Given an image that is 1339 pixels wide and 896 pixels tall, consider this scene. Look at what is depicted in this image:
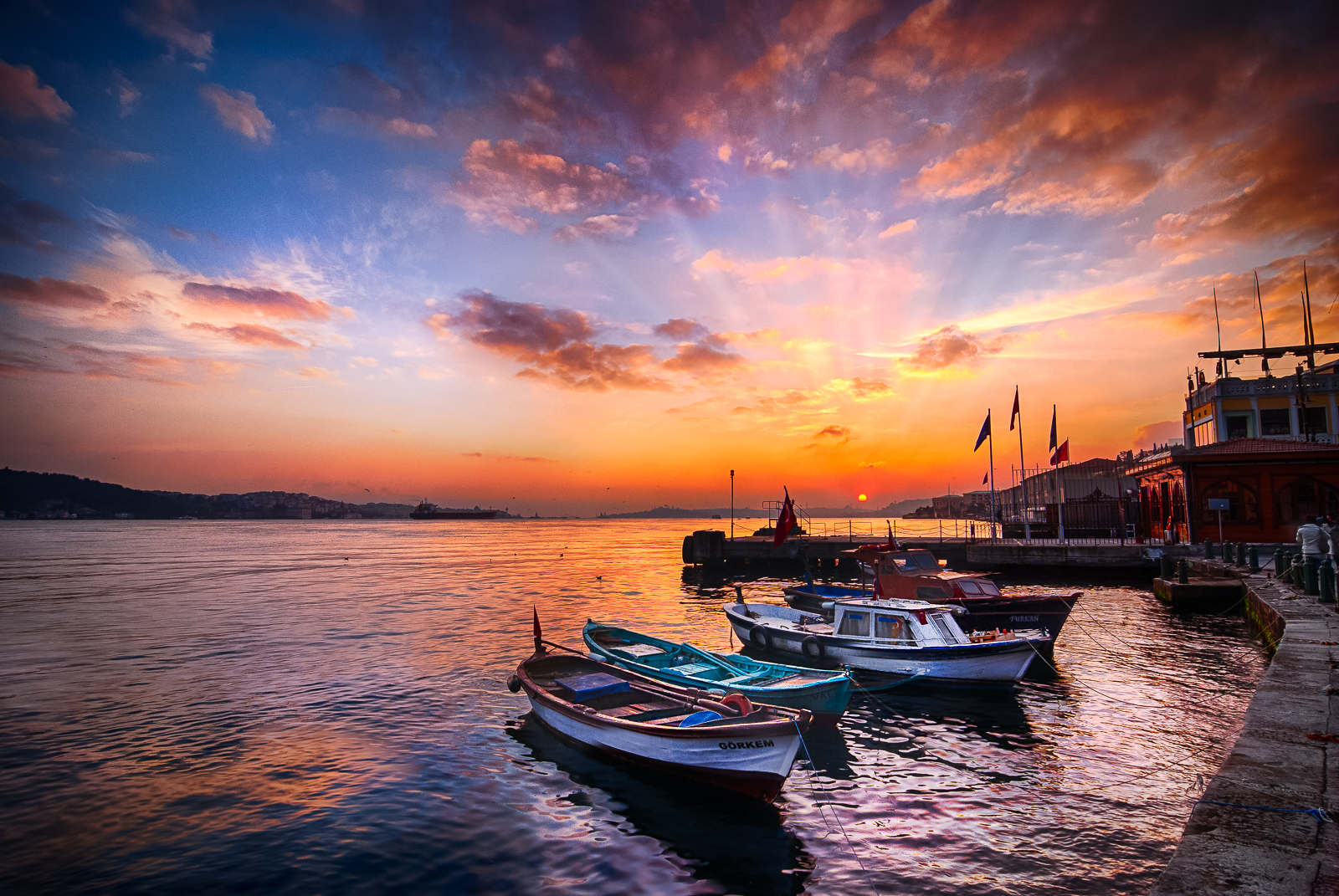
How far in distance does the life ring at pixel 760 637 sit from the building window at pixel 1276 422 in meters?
58.2

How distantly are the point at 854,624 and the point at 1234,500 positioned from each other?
3716cm

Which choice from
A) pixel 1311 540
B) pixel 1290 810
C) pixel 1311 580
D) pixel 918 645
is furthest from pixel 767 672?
pixel 1311 540

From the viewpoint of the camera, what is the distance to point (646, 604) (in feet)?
147

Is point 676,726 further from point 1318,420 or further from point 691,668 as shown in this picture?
point 1318,420

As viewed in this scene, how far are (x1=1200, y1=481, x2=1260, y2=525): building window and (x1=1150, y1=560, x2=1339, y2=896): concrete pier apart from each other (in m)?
36.0

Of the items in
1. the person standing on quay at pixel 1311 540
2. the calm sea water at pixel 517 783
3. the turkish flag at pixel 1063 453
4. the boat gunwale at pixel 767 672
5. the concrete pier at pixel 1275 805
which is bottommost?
the calm sea water at pixel 517 783

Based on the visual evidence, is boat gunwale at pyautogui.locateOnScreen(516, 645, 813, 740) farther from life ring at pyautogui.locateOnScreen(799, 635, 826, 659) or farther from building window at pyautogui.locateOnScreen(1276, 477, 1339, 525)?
building window at pyautogui.locateOnScreen(1276, 477, 1339, 525)

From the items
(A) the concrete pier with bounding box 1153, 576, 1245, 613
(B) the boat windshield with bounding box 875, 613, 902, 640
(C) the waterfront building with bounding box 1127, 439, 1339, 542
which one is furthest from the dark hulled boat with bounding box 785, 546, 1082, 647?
(C) the waterfront building with bounding box 1127, 439, 1339, 542

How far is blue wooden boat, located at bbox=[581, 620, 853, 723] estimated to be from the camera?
50.7ft

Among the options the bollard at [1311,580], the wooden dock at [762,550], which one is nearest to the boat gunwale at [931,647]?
the bollard at [1311,580]

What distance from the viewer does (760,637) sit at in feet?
81.3

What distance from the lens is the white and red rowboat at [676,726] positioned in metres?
12.0

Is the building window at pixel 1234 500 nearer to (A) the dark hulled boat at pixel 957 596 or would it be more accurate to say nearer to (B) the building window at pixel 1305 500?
(B) the building window at pixel 1305 500

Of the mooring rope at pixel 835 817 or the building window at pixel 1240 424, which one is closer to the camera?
the mooring rope at pixel 835 817
